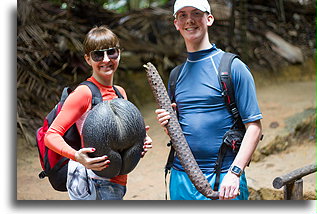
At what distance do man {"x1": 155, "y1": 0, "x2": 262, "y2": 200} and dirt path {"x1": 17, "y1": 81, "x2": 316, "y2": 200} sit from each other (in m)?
1.27

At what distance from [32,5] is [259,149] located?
2562 millimetres

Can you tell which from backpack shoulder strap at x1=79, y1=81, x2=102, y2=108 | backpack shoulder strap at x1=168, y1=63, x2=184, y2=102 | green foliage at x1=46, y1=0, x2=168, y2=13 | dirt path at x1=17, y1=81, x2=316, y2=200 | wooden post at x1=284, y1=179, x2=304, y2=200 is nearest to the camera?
backpack shoulder strap at x1=79, y1=81, x2=102, y2=108

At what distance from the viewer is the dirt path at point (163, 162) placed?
301 centimetres

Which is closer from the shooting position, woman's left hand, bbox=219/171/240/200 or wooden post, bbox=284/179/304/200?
woman's left hand, bbox=219/171/240/200

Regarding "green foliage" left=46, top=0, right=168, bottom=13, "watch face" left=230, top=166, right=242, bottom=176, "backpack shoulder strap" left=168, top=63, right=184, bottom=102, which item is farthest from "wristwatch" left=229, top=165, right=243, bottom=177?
"green foliage" left=46, top=0, right=168, bottom=13

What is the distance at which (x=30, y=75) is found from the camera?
388cm

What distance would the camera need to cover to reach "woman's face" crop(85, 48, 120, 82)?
191cm

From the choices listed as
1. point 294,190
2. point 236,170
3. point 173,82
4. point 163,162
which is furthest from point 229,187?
point 163,162

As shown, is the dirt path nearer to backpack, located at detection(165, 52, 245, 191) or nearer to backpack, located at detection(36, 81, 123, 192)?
backpack, located at detection(36, 81, 123, 192)

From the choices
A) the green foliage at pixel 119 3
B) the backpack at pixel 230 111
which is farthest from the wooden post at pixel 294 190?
the green foliage at pixel 119 3

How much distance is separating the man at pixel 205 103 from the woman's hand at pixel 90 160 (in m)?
0.32

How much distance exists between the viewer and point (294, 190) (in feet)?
8.80

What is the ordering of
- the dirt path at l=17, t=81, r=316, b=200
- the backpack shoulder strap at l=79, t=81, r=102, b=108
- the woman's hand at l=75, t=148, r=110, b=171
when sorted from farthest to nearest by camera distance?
1. the dirt path at l=17, t=81, r=316, b=200
2. the backpack shoulder strap at l=79, t=81, r=102, b=108
3. the woman's hand at l=75, t=148, r=110, b=171

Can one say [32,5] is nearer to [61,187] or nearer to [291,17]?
[61,187]
